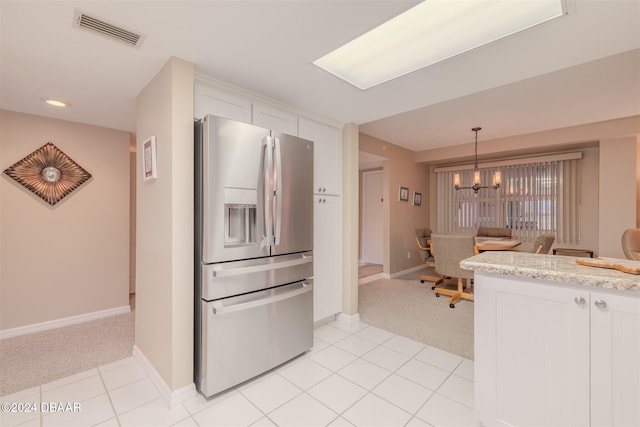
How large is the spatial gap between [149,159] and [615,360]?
2949 mm

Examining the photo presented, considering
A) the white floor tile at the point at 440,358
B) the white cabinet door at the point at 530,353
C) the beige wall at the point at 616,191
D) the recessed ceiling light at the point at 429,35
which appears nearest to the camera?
the white cabinet door at the point at 530,353

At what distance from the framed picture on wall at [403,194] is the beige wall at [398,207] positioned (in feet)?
0.22

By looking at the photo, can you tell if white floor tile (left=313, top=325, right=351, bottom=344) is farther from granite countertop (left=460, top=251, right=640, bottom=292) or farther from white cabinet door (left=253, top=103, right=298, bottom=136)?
white cabinet door (left=253, top=103, right=298, bottom=136)

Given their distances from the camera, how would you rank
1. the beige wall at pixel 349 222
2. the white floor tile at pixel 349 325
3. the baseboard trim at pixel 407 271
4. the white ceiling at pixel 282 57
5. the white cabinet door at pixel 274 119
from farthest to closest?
the baseboard trim at pixel 407 271
the beige wall at pixel 349 222
the white floor tile at pixel 349 325
the white cabinet door at pixel 274 119
the white ceiling at pixel 282 57

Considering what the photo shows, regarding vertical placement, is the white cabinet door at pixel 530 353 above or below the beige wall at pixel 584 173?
below

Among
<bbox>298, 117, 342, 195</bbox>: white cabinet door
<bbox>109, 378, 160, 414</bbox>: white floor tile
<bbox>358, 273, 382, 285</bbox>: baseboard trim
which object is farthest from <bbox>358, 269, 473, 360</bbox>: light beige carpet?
<bbox>109, 378, 160, 414</bbox>: white floor tile

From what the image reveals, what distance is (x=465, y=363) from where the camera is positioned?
7.58ft

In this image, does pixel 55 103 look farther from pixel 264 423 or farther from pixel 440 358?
pixel 440 358

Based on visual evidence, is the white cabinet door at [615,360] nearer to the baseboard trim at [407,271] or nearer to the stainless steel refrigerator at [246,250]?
A: the stainless steel refrigerator at [246,250]

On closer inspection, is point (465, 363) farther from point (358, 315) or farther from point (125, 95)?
point (125, 95)

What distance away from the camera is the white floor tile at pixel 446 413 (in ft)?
5.39

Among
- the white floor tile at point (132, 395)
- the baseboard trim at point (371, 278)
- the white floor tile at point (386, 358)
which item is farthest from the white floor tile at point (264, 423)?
the baseboard trim at point (371, 278)

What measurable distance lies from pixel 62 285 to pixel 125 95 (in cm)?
230

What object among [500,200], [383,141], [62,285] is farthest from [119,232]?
[500,200]
